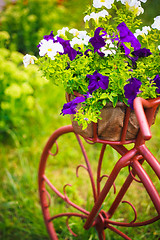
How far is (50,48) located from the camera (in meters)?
0.92

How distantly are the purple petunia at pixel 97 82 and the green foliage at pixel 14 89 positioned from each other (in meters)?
1.25

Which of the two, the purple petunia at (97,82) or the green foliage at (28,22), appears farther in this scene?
the green foliage at (28,22)

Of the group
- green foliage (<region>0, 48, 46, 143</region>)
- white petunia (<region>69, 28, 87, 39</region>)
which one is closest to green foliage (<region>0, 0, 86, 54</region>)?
green foliage (<region>0, 48, 46, 143</region>)

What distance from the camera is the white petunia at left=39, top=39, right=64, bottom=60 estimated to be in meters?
0.91

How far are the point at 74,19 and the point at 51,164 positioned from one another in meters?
2.51

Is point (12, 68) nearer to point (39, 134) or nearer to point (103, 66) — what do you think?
point (39, 134)

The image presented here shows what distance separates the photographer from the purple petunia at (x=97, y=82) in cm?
86

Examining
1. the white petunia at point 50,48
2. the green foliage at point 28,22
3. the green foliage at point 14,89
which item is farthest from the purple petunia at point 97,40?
the green foliage at point 28,22

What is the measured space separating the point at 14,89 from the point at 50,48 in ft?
3.84

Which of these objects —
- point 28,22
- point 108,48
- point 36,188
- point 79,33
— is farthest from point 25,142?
point 28,22

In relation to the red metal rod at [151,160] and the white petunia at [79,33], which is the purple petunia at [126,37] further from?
the red metal rod at [151,160]

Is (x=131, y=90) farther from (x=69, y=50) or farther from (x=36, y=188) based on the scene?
(x=36, y=188)

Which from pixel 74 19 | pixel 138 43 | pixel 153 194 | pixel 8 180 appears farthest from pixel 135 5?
pixel 74 19

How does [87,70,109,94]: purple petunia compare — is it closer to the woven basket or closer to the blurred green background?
the woven basket
